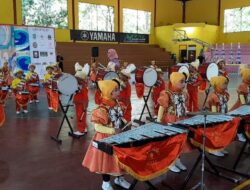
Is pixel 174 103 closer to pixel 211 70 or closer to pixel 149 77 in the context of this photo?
pixel 149 77

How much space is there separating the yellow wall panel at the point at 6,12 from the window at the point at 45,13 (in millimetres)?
748

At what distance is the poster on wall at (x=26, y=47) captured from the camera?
12078 mm

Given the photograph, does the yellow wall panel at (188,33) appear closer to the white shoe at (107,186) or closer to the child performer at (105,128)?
the child performer at (105,128)

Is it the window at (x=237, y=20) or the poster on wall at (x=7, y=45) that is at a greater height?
the window at (x=237, y=20)

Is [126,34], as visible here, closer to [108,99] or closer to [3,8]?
[3,8]

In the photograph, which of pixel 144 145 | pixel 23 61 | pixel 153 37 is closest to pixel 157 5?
pixel 153 37

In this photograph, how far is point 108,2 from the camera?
22.6 meters

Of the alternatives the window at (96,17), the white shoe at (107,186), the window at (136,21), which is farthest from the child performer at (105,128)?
the window at (136,21)

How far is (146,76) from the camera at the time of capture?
21.8 ft

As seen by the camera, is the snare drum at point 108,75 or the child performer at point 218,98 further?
the snare drum at point 108,75

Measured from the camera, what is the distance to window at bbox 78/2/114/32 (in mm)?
21641

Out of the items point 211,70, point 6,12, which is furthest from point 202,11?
point 211,70

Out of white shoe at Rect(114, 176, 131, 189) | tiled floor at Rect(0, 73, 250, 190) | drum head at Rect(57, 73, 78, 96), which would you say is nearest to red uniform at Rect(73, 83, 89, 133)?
tiled floor at Rect(0, 73, 250, 190)

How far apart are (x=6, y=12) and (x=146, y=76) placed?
48.0ft
